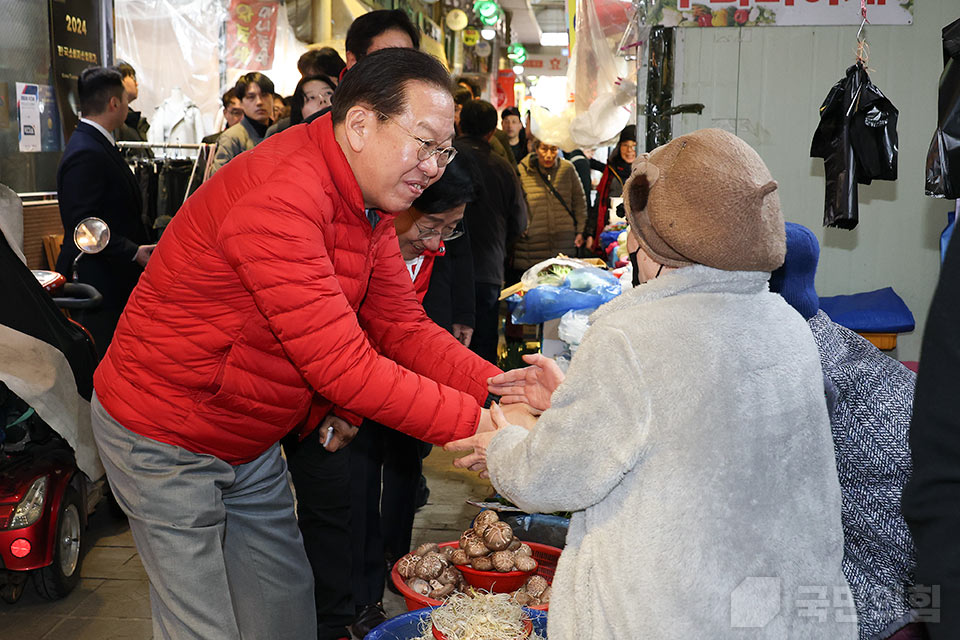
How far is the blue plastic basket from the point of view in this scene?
3014 millimetres

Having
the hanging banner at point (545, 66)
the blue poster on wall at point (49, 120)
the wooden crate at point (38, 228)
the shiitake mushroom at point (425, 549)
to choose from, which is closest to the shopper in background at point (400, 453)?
the shiitake mushroom at point (425, 549)

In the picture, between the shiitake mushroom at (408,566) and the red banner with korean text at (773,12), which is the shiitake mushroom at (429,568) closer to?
the shiitake mushroom at (408,566)

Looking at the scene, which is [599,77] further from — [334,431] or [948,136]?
[334,431]

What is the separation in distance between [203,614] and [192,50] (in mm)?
9675

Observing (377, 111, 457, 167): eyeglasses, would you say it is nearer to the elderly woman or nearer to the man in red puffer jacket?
the man in red puffer jacket

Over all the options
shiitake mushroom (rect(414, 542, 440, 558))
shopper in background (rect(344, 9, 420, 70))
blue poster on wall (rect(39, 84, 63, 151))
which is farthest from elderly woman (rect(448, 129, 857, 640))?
blue poster on wall (rect(39, 84, 63, 151))

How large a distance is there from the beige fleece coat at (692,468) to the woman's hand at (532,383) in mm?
670

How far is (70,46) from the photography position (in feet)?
27.9

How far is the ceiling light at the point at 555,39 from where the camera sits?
2833 cm

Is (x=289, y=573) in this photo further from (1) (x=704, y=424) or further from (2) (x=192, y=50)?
(2) (x=192, y=50)

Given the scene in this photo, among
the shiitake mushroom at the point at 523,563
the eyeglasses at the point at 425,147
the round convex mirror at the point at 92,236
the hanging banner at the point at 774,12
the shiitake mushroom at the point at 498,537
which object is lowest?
the shiitake mushroom at the point at 523,563

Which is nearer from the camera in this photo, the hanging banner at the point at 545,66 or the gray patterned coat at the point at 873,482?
the gray patterned coat at the point at 873,482

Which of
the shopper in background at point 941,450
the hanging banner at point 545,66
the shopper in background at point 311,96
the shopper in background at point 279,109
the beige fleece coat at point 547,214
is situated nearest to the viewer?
the shopper in background at point 941,450

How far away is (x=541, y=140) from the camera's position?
9.26m
